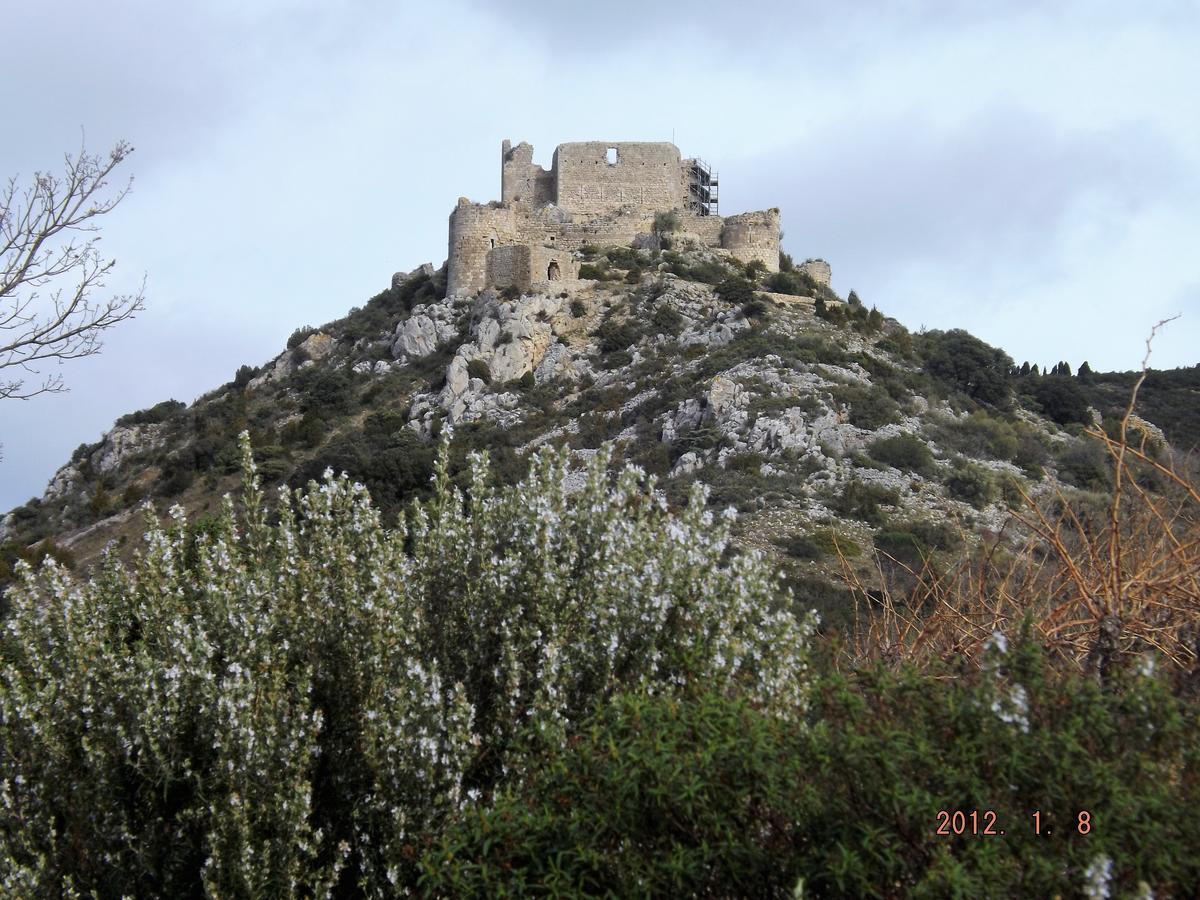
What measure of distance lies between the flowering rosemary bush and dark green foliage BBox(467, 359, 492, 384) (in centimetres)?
3443

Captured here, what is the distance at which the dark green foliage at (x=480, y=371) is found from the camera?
139ft

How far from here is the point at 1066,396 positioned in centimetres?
4881

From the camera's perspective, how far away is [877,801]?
14.7ft

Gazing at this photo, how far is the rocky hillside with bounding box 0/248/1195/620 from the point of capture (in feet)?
104

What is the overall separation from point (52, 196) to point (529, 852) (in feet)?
23.4

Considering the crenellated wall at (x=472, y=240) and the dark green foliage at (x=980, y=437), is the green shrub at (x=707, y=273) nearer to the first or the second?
the crenellated wall at (x=472, y=240)

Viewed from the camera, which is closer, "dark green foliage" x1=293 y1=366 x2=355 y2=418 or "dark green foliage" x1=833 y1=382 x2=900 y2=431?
"dark green foliage" x1=833 y1=382 x2=900 y2=431

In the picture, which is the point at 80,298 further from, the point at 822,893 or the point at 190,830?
the point at 822,893

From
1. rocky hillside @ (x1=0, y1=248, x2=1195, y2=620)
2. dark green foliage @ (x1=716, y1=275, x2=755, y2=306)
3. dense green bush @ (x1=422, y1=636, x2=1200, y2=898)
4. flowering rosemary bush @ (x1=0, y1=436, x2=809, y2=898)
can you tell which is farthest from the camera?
dark green foliage @ (x1=716, y1=275, x2=755, y2=306)

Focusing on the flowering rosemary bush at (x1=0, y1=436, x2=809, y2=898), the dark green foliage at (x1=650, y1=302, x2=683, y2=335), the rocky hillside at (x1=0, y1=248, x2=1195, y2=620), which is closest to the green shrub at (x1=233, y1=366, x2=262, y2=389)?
the rocky hillside at (x1=0, y1=248, x2=1195, y2=620)

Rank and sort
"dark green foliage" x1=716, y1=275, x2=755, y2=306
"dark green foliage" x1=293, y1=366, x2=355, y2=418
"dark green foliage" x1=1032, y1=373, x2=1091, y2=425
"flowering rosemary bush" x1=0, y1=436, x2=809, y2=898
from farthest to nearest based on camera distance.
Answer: "dark green foliage" x1=1032, y1=373, x2=1091, y2=425
"dark green foliage" x1=716, y1=275, x2=755, y2=306
"dark green foliage" x1=293, y1=366, x2=355, y2=418
"flowering rosemary bush" x1=0, y1=436, x2=809, y2=898

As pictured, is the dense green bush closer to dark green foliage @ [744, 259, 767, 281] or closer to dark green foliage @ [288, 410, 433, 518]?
dark green foliage @ [288, 410, 433, 518]

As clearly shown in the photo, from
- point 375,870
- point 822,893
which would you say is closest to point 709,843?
point 822,893

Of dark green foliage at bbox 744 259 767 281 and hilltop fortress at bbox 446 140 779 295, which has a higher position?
hilltop fortress at bbox 446 140 779 295
